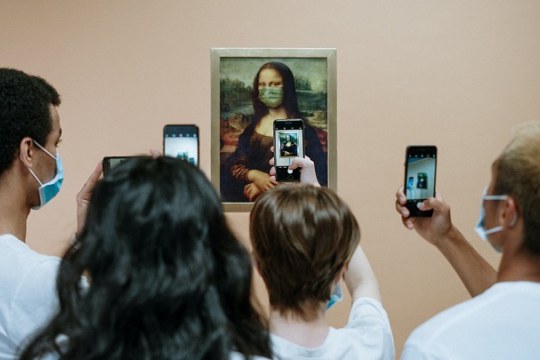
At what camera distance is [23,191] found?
1864mm

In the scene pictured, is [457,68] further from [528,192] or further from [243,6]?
[528,192]

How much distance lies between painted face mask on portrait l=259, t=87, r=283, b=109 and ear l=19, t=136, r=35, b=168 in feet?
4.76

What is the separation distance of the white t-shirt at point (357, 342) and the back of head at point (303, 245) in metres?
0.09

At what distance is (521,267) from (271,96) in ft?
6.53

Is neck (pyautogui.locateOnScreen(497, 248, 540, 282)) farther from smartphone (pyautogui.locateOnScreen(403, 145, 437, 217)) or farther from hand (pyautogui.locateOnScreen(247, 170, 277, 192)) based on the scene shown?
hand (pyautogui.locateOnScreen(247, 170, 277, 192))

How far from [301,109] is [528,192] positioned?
6.33ft

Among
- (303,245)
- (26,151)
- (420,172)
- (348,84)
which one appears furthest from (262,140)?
(303,245)

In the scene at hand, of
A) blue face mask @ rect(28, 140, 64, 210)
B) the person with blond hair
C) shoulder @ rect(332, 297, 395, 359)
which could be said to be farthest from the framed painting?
the person with blond hair

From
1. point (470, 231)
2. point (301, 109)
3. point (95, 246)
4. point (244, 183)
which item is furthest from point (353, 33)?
point (95, 246)

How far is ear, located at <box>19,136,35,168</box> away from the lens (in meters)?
1.86

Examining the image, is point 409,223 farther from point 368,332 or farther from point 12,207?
point 12,207

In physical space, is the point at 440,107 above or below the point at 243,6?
below

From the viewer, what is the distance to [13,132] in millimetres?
1837

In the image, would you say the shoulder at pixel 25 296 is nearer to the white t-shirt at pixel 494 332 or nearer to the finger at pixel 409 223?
the white t-shirt at pixel 494 332
